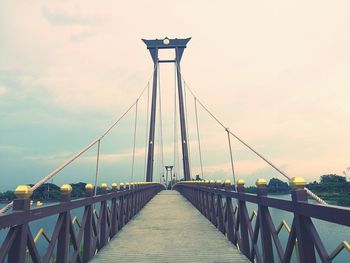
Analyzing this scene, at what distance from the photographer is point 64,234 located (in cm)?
401

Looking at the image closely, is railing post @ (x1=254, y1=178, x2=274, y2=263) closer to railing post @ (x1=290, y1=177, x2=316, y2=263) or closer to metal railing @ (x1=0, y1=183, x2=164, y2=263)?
railing post @ (x1=290, y1=177, x2=316, y2=263)

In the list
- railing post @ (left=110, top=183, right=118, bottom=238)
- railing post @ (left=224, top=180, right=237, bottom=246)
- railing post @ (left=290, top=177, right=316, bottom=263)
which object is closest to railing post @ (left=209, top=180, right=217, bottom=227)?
railing post @ (left=224, top=180, right=237, bottom=246)

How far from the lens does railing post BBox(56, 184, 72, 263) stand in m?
3.93

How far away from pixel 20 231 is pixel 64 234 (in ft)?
3.90

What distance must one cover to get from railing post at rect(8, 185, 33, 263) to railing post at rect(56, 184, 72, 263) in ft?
3.29

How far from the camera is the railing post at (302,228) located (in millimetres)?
2894

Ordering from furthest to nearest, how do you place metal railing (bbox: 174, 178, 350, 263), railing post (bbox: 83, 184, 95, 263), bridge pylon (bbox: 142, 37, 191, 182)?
bridge pylon (bbox: 142, 37, 191, 182) < railing post (bbox: 83, 184, 95, 263) < metal railing (bbox: 174, 178, 350, 263)

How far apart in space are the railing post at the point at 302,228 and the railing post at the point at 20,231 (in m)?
2.94

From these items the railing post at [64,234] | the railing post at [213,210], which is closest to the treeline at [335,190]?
the railing post at [213,210]

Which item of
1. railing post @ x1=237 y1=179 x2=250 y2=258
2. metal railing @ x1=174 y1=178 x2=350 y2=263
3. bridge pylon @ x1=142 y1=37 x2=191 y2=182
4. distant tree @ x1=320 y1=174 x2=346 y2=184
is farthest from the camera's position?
distant tree @ x1=320 y1=174 x2=346 y2=184

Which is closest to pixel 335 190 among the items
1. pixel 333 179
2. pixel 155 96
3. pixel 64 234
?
pixel 333 179

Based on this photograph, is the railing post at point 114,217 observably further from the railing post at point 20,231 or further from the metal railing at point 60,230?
the railing post at point 20,231

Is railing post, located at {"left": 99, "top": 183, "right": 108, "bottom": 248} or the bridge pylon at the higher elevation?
the bridge pylon

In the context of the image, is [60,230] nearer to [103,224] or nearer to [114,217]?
[103,224]
